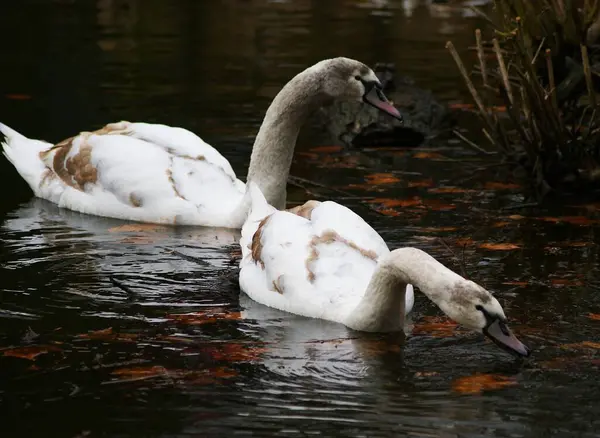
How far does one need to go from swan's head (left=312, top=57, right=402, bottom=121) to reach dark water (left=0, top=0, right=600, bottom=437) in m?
0.97

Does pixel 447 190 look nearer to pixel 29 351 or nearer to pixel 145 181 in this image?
pixel 145 181

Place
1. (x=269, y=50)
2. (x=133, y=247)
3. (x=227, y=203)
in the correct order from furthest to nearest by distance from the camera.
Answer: (x=269, y=50)
(x=227, y=203)
(x=133, y=247)

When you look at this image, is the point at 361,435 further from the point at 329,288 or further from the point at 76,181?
the point at 76,181

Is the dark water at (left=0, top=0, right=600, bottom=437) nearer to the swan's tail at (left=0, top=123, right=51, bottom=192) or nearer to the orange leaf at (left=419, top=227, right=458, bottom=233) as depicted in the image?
the orange leaf at (left=419, top=227, right=458, bottom=233)

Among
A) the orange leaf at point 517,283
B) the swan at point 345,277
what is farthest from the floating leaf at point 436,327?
the orange leaf at point 517,283

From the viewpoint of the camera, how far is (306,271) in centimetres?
786

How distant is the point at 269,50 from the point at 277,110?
971 cm

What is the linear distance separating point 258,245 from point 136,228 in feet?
7.05

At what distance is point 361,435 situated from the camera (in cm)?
588

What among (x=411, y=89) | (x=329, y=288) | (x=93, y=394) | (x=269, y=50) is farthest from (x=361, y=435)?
(x=269, y=50)

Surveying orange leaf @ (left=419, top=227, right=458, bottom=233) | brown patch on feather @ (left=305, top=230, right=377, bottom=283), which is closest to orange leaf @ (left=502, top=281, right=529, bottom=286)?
brown patch on feather @ (left=305, top=230, right=377, bottom=283)

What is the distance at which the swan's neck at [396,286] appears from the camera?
6.91 m

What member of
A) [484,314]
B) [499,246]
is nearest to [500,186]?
[499,246]

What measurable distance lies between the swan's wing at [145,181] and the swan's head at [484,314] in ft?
11.9
